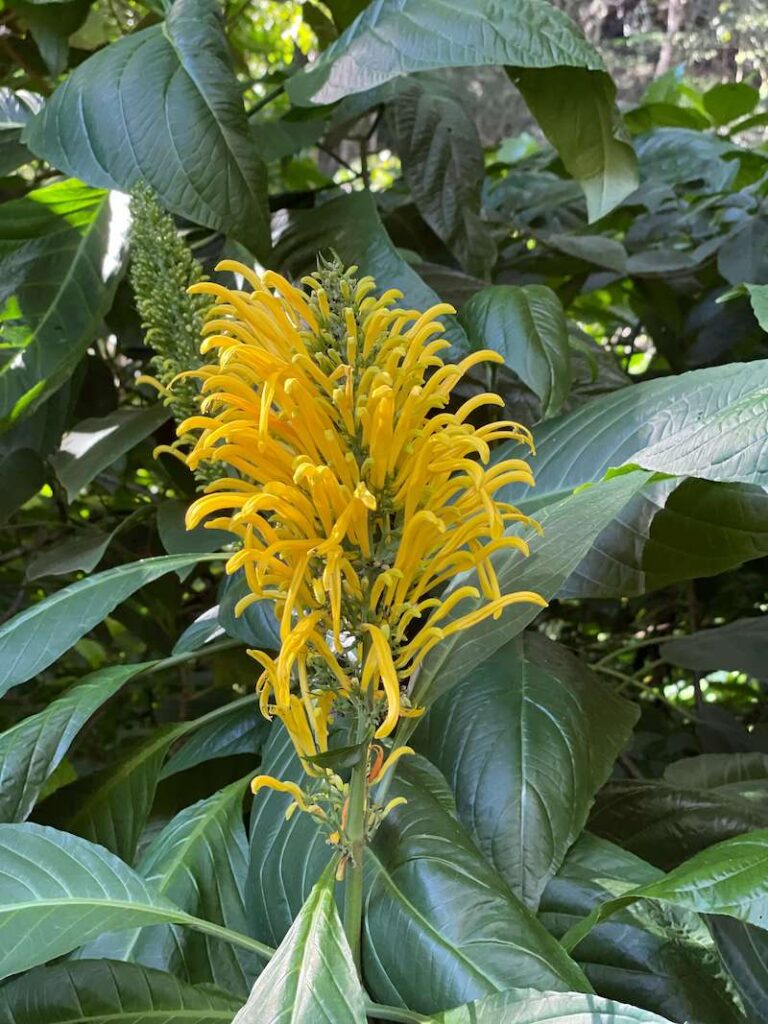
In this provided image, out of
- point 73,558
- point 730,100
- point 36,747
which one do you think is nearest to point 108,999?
point 36,747

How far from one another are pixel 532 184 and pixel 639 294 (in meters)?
0.21

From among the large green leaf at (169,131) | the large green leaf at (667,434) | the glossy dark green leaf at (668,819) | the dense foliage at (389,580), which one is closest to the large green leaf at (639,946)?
the dense foliage at (389,580)

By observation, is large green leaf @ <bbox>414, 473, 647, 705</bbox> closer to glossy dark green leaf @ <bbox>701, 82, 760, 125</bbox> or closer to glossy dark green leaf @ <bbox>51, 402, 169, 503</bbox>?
glossy dark green leaf @ <bbox>51, 402, 169, 503</bbox>

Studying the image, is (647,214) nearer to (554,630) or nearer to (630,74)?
(554,630)

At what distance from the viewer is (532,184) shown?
123 centimetres

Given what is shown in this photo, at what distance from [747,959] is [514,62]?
0.59 m

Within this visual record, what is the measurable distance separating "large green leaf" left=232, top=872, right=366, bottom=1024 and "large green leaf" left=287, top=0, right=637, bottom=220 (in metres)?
0.54

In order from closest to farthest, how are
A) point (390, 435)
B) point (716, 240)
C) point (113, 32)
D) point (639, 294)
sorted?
point (390, 435) < point (716, 240) < point (639, 294) < point (113, 32)

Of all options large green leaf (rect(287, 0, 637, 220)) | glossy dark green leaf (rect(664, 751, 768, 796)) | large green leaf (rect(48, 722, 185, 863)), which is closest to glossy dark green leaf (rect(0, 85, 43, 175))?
large green leaf (rect(287, 0, 637, 220))

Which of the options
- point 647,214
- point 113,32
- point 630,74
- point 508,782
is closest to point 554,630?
point 647,214

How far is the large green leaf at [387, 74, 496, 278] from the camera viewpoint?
0.93 meters

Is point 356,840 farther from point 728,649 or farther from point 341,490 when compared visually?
point 728,649

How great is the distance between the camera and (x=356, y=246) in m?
0.78

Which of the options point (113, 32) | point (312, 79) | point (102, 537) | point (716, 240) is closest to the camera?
point (312, 79)
